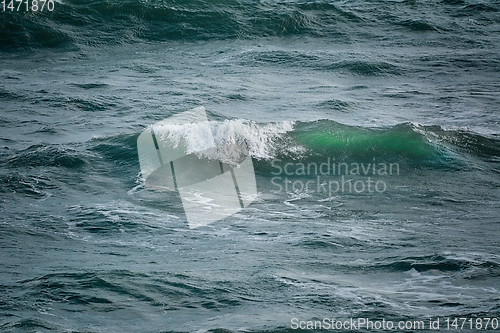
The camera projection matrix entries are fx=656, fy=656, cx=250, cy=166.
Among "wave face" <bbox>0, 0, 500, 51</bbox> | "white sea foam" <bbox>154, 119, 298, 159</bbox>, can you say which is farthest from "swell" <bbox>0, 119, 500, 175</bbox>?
"wave face" <bbox>0, 0, 500, 51</bbox>

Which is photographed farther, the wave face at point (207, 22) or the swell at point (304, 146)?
the wave face at point (207, 22)

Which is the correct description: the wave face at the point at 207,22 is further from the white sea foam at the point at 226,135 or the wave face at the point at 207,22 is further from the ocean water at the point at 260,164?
the white sea foam at the point at 226,135

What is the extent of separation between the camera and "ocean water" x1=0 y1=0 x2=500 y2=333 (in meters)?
6.66

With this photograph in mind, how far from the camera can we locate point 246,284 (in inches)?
276

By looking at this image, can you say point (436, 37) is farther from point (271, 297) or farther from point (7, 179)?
point (271, 297)

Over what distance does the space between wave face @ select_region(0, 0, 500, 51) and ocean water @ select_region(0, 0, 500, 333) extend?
0.28 ft

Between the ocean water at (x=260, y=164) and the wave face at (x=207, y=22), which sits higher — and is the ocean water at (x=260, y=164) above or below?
below

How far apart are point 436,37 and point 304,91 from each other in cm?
797

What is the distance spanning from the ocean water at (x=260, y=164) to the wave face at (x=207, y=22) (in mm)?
Answer: 87

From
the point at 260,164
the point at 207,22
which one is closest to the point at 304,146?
the point at 260,164

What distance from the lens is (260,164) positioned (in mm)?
12281

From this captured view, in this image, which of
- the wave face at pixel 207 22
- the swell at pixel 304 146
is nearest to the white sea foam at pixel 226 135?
the swell at pixel 304 146

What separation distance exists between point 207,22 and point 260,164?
474 inches

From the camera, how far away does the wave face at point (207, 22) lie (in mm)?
21703
